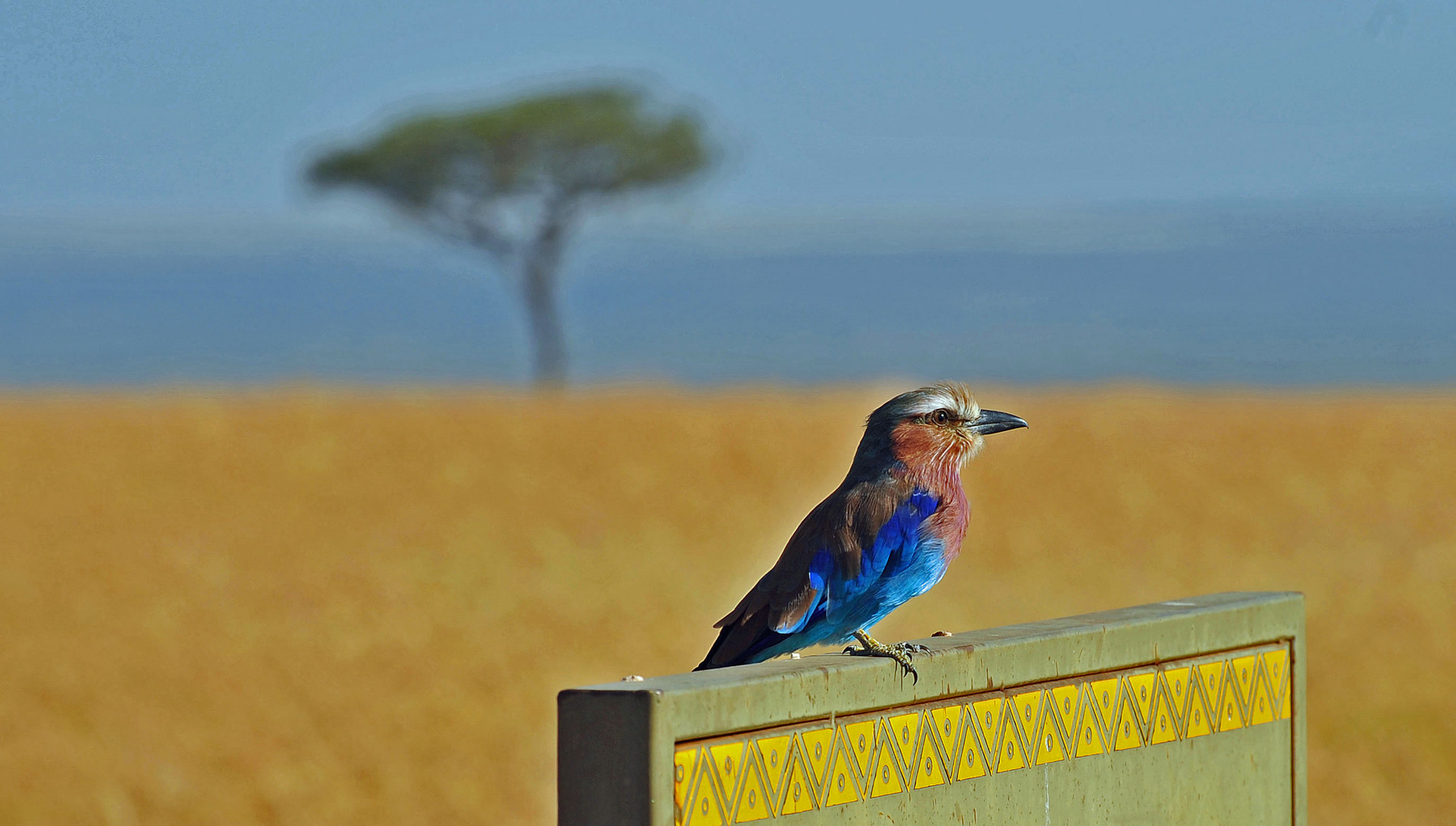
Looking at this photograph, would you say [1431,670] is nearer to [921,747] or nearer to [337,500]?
[921,747]

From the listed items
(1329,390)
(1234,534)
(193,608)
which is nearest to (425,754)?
(193,608)

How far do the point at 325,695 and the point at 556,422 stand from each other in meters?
9.08

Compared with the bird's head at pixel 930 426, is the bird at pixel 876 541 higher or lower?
lower

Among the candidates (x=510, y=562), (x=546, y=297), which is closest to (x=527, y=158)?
(x=546, y=297)

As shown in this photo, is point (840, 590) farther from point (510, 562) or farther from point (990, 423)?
point (510, 562)

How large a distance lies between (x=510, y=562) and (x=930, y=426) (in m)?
12.2

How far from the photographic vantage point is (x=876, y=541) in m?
4.17

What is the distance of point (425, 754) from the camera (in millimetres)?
11367

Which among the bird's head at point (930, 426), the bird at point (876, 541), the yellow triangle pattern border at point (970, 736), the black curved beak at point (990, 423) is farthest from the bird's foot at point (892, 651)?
the black curved beak at point (990, 423)

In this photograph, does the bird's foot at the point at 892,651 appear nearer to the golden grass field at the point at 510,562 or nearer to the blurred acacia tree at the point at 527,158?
the golden grass field at the point at 510,562

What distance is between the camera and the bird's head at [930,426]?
432 cm

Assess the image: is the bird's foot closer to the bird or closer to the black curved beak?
the bird

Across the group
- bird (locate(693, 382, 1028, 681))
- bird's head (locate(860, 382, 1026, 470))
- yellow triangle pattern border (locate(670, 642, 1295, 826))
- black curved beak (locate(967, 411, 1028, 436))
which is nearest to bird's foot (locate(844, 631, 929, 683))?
bird (locate(693, 382, 1028, 681))

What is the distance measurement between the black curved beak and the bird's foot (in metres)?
0.57
